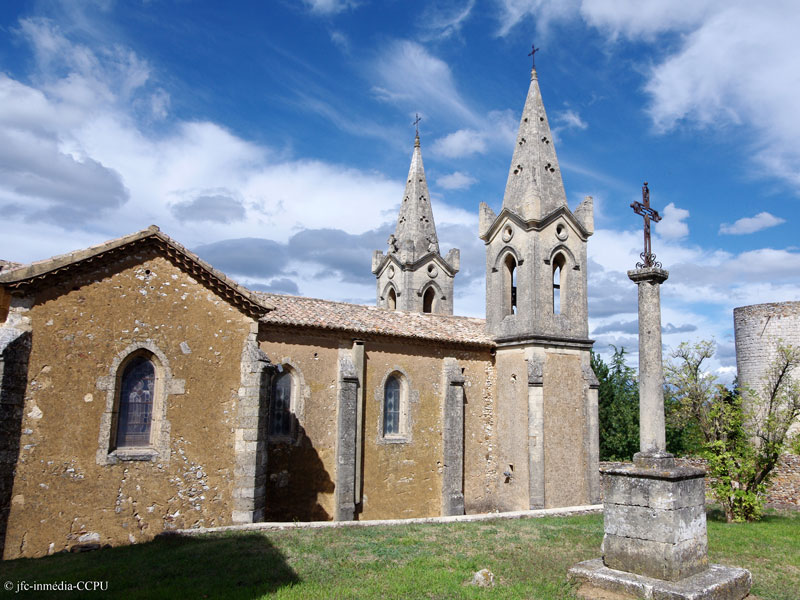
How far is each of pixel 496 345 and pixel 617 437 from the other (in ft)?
38.6

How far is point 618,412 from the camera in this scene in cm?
2928

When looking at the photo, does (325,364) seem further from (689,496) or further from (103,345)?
(689,496)

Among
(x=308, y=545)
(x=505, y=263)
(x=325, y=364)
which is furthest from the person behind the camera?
(x=505, y=263)

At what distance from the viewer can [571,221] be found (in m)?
21.4

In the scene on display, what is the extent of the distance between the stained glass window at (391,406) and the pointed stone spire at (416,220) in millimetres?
10300

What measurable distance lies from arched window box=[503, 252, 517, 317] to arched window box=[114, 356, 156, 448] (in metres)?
12.9

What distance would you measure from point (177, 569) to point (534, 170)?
57.0ft

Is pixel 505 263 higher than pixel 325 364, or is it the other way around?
pixel 505 263

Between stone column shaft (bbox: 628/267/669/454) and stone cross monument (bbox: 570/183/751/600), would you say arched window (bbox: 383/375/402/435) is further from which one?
stone cross monument (bbox: 570/183/751/600)

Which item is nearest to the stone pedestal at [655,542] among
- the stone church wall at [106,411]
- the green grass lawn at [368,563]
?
the green grass lawn at [368,563]

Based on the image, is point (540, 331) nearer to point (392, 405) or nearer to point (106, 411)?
point (392, 405)

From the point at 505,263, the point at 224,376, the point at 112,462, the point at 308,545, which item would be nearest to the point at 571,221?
the point at 505,263

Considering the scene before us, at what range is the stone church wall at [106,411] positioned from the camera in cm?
1083

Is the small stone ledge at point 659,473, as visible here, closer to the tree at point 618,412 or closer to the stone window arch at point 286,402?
the stone window arch at point 286,402
